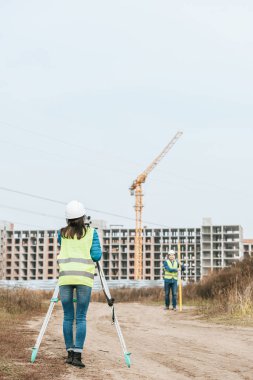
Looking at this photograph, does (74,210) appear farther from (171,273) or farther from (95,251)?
(171,273)

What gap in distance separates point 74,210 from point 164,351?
281cm

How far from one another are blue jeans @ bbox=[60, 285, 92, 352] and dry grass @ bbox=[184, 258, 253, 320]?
312 inches

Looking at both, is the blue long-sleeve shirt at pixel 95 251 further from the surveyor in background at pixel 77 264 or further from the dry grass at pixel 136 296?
the dry grass at pixel 136 296

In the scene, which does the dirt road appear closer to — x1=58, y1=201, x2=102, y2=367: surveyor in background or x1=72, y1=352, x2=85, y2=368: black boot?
x1=72, y1=352, x2=85, y2=368: black boot

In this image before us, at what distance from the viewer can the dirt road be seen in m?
6.76

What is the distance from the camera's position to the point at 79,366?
23.0 feet

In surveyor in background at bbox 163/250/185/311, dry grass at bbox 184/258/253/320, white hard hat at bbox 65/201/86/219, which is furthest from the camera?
surveyor in background at bbox 163/250/185/311

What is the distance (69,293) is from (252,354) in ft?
9.83

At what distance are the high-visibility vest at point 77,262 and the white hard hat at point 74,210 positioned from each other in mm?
235

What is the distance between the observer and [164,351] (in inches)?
350

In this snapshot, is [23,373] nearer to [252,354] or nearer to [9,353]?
[9,353]

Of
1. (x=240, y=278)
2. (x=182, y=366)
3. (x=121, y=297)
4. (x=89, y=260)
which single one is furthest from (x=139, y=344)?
(x=121, y=297)

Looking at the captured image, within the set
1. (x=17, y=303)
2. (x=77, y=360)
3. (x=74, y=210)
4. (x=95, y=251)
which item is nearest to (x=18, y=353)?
(x=77, y=360)

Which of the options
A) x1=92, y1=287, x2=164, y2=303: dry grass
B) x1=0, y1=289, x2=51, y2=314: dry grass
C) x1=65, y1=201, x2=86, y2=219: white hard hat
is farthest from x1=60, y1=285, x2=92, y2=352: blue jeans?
x1=92, y1=287, x2=164, y2=303: dry grass
